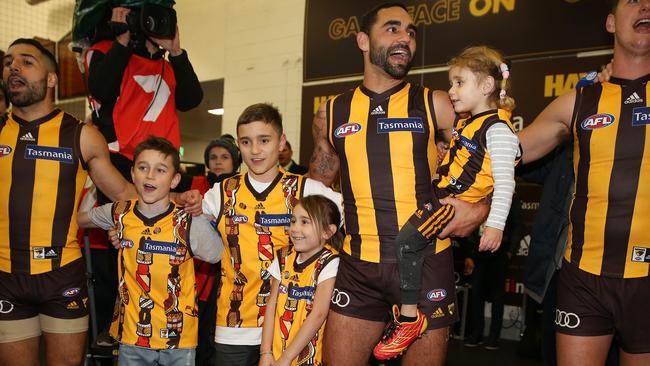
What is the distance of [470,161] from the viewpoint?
7.36 ft

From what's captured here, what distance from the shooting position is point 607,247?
7.12 ft

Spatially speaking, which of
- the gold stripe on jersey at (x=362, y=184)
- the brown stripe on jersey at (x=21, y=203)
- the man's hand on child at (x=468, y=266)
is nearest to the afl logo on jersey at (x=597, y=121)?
the gold stripe on jersey at (x=362, y=184)

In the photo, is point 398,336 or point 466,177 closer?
point 398,336

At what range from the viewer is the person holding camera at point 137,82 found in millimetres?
2998

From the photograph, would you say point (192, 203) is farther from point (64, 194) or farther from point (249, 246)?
point (64, 194)

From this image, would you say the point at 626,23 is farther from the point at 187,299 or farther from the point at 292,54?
the point at 292,54

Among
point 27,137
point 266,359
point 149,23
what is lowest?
point 266,359

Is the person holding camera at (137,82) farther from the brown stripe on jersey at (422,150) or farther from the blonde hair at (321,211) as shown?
the brown stripe on jersey at (422,150)

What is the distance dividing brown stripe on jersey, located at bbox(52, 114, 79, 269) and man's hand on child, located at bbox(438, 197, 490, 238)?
1.88 metres

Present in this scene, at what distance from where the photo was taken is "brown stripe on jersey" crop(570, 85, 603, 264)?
89.0 inches

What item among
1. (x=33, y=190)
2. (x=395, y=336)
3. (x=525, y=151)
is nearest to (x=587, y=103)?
(x=525, y=151)

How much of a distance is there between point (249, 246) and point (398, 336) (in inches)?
34.9

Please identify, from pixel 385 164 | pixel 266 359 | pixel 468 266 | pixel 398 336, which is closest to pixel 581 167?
pixel 385 164

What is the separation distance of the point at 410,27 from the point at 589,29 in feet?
12.7
